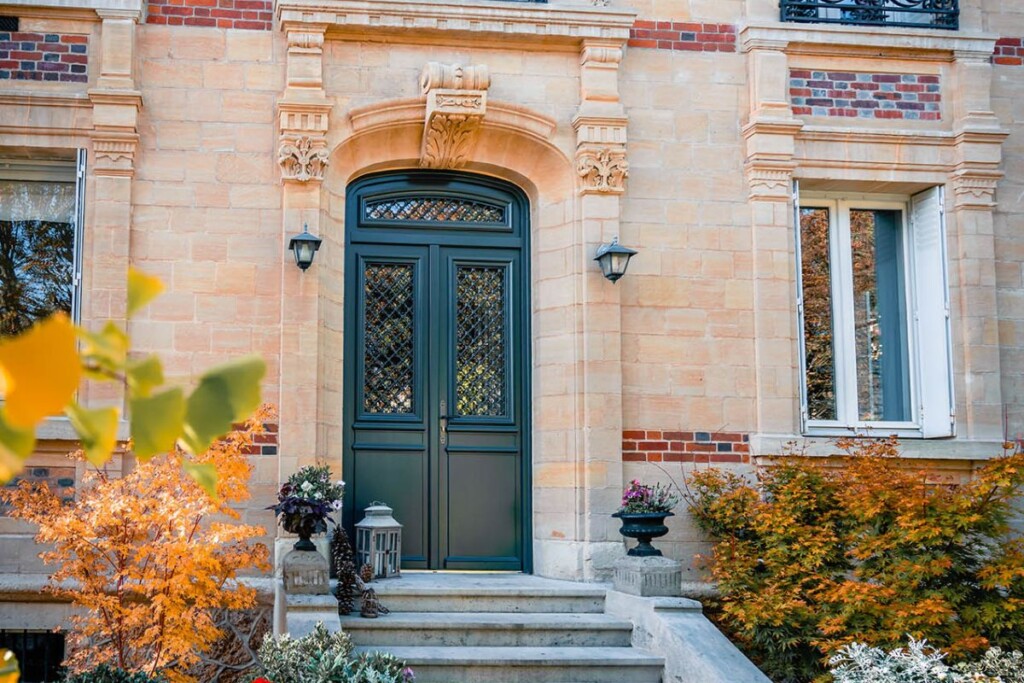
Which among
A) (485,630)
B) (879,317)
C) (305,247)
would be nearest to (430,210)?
(305,247)

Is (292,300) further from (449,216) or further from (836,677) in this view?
(836,677)

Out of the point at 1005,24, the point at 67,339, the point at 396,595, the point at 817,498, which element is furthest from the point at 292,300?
the point at 67,339

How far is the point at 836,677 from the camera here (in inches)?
275

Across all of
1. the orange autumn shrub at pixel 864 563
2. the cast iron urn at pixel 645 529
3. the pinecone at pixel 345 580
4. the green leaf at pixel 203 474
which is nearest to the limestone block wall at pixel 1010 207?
the orange autumn shrub at pixel 864 563

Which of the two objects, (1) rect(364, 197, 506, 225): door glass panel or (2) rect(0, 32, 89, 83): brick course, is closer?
(2) rect(0, 32, 89, 83): brick course

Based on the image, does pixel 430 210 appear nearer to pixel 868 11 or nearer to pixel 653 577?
pixel 653 577

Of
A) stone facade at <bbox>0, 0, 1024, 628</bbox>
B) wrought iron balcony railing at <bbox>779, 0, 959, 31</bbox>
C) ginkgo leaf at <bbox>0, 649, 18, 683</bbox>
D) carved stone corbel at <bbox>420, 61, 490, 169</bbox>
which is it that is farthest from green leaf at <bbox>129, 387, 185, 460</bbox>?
wrought iron balcony railing at <bbox>779, 0, 959, 31</bbox>

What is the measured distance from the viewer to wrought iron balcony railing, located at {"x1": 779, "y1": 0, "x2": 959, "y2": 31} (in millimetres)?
9734

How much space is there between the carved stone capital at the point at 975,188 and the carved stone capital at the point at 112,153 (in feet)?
20.5

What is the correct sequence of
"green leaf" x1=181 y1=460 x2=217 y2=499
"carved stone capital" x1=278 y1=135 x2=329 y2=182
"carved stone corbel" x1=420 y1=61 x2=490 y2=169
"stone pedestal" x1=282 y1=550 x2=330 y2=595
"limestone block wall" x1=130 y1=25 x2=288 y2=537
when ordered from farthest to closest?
1. "carved stone corbel" x1=420 y1=61 x2=490 y2=169
2. "carved stone capital" x1=278 y1=135 x2=329 y2=182
3. "limestone block wall" x1=130 y1=25 x2=288 y2=537
4. "stone pedestal" x1=282 y1=550 x2=330 y2=595
5. "green leaf" x1=181 y1=460 x2=217 y2=499

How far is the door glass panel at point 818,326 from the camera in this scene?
973cm

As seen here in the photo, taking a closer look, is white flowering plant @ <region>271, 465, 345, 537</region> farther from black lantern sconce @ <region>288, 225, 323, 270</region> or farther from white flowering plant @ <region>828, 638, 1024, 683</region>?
white flowering plant @ <region>828, 638, 1024, 683</region>

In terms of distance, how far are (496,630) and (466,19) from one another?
173 inches

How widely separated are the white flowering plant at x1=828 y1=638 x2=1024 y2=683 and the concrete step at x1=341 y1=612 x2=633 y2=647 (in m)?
1.53
